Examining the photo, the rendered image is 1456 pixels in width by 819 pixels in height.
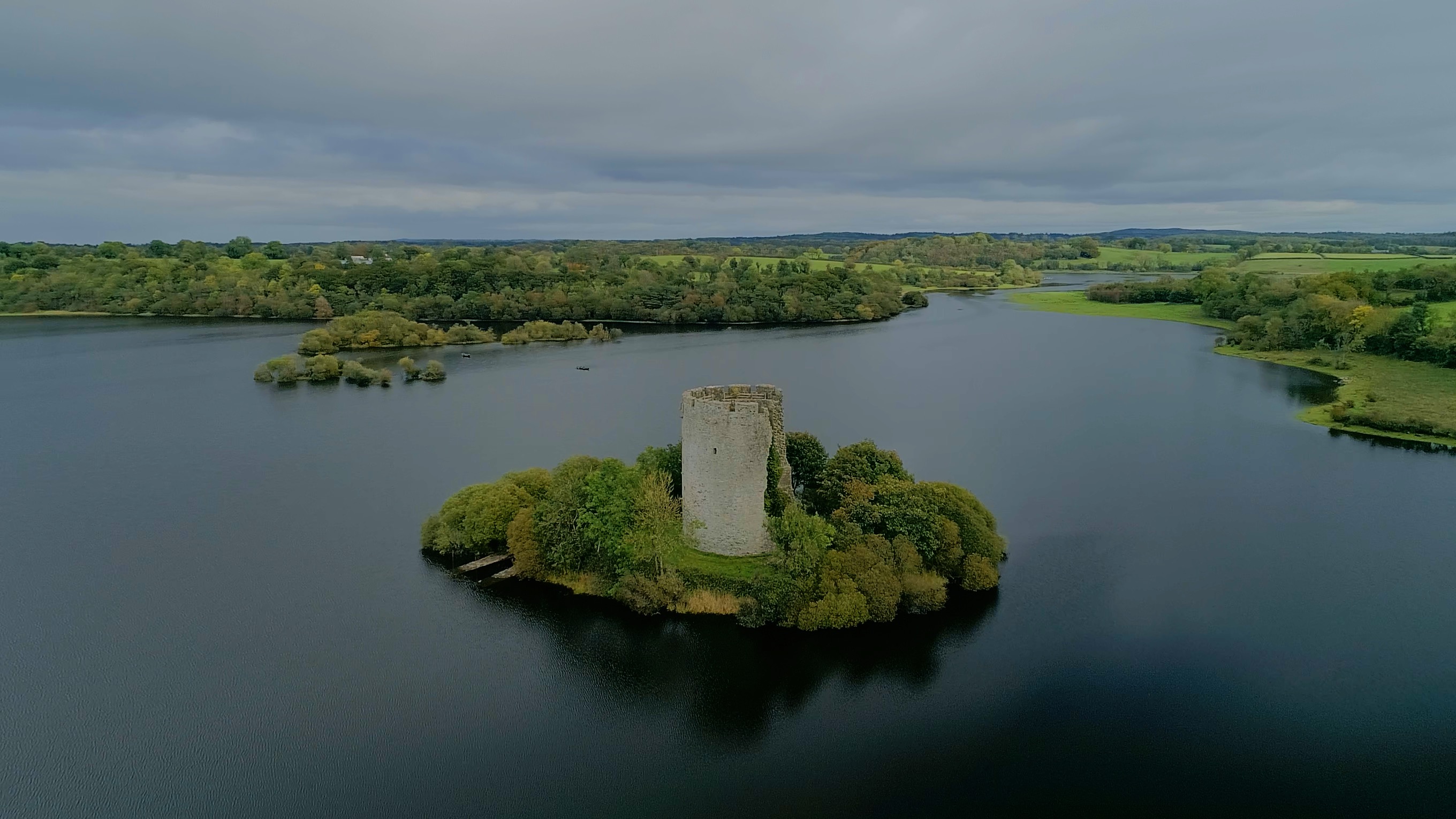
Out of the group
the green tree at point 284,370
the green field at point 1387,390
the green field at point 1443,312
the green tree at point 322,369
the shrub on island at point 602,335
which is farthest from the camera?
the shrub on island at point 602,335

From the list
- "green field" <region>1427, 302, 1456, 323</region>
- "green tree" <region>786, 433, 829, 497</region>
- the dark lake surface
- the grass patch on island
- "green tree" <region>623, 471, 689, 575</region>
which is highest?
"green field" <region>1427, 302, 1456, 323</region>

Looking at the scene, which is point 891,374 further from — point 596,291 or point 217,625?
point 596,291

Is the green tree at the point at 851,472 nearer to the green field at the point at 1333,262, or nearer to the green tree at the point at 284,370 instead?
the green tree at the point at 284,370

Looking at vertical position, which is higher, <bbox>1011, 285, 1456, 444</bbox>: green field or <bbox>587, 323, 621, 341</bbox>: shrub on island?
<bbox>587, 323, 621, 341</bbox>: shrub on island

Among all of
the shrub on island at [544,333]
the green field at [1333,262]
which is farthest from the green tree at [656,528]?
the green field at [1333,262]

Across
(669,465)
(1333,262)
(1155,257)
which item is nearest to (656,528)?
(669,465)

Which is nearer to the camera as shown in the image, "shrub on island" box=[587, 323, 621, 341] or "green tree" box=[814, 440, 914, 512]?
"green tree" box=[814, 440, 914, 512]

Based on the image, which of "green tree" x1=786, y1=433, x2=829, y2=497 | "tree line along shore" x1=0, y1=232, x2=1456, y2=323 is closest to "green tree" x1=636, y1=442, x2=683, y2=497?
"green tree" x1=786, y1=433, x2=829, y2=497

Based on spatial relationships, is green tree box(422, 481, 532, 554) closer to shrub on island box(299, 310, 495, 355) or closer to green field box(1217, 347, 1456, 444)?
green field box(1217, 347, 1456, 444)
